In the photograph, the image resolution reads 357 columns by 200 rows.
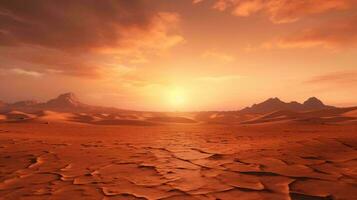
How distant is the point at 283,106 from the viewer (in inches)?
2611

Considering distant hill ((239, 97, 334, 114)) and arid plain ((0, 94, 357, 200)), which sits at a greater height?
distant hill ((239, 97, 334, 114))

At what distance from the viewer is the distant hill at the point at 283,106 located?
62162 millimetres

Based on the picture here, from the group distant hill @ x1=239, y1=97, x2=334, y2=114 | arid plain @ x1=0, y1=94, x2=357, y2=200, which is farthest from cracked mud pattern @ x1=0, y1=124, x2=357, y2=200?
distant hill @ x1=239, y1=97, x2=334, y2=114

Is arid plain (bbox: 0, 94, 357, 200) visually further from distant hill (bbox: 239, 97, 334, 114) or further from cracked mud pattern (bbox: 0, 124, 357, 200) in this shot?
distant hill (bbox: 239, 97, 334, 114)

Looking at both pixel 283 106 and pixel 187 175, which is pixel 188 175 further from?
pixel 283 106

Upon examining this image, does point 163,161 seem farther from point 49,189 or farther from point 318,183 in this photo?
point 318,183

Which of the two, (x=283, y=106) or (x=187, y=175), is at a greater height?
(x=283, y=106)

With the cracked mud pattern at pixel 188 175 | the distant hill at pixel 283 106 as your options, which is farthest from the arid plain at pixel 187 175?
the distant hill at pixel 283 106

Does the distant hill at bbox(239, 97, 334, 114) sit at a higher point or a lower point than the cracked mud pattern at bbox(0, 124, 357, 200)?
higher

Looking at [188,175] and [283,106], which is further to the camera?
[283,106]

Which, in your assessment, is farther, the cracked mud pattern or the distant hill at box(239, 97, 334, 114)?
the distant hill at box(239, 97, 334, 114)

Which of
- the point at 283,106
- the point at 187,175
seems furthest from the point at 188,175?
the point at 283,106

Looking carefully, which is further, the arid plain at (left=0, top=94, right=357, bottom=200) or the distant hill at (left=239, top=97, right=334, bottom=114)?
the distant hill at (left=239, top=97, right=334, bottom=114)

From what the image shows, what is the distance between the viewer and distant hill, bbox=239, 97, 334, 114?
6216 cm
